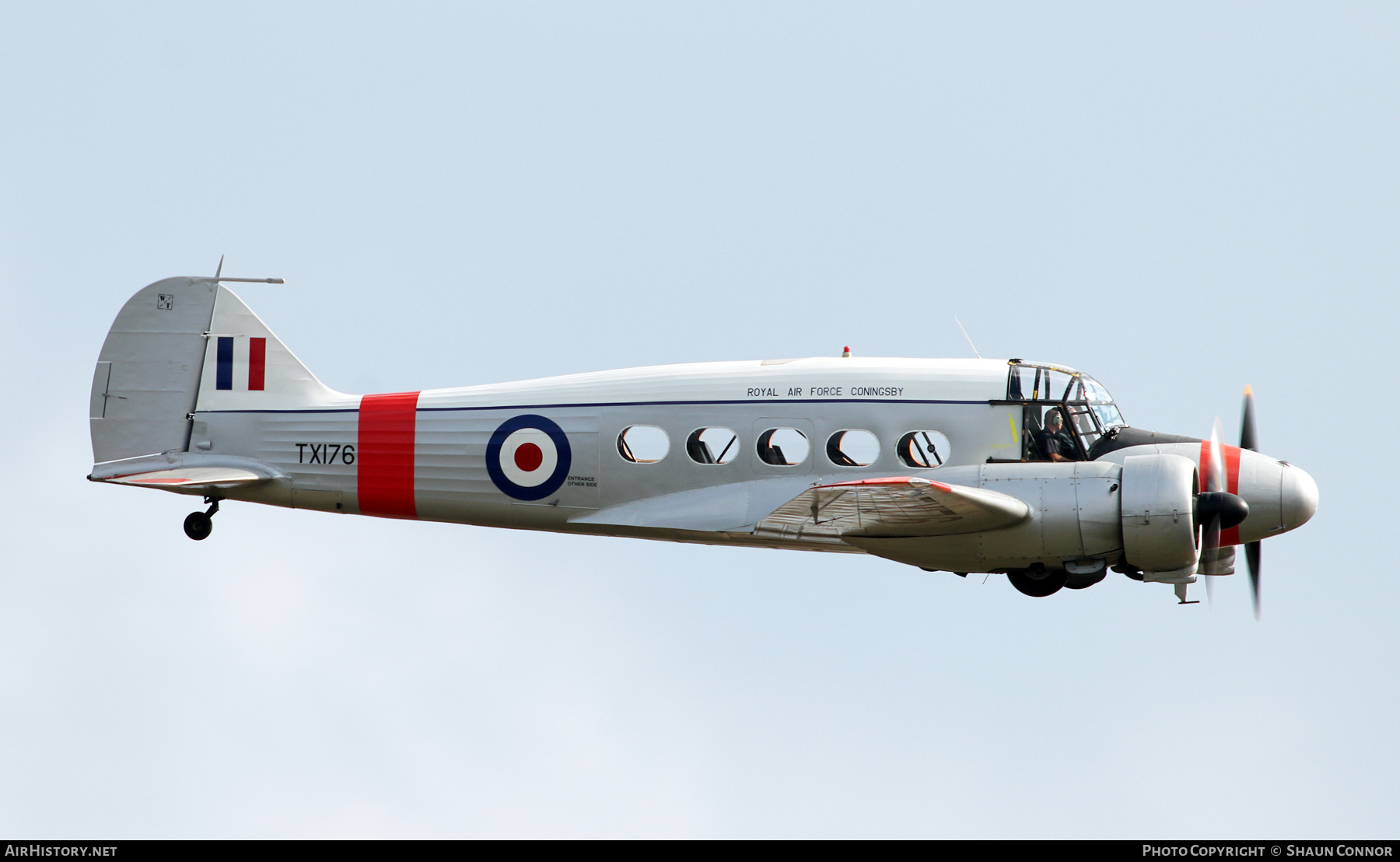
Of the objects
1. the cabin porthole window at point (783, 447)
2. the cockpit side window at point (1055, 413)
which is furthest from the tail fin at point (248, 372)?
the cockpit side window at point (1055, 413)

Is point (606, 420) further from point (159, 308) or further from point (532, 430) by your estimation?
point (159, 308)

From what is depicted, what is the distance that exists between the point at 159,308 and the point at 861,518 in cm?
960

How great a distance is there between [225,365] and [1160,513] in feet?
37.7

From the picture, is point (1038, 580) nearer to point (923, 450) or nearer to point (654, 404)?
point (923, 450)

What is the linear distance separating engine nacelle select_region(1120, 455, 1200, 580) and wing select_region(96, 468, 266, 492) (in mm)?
10244

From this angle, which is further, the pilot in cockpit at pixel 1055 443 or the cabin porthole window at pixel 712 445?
the cabin porthole window at pixel 712 445

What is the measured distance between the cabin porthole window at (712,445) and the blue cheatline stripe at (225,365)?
6.08 metres

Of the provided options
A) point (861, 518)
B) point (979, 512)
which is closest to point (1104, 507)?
point (979, 512)

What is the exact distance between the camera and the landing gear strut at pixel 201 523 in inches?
728

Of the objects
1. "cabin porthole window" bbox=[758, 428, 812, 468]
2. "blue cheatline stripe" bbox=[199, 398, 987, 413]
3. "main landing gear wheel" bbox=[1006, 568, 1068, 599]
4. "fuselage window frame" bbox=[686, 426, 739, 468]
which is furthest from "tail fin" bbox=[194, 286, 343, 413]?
"main landing gear wheel" bbox=[1006, 568, 1068, 599]

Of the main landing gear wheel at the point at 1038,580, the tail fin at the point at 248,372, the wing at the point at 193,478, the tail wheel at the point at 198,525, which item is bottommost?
the main landing gear wheel at the point at 1038,580

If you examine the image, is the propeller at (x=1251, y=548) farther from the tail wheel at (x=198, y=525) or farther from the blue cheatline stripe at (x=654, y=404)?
the tail wheel at (x=198, y=525)

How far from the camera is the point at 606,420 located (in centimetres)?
1741

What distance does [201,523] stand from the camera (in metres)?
18.5
